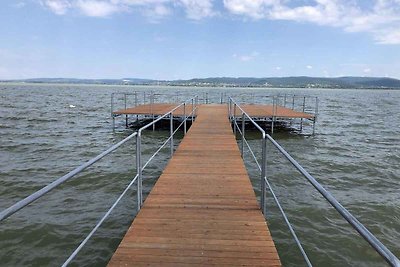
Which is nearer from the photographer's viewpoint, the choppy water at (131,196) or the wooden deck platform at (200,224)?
the wooden deck platform at (200,224)

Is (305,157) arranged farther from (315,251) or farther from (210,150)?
(315,251)

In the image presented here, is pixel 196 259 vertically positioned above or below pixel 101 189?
above

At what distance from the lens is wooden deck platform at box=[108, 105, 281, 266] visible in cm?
343

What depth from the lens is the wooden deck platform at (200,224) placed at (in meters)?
3.43

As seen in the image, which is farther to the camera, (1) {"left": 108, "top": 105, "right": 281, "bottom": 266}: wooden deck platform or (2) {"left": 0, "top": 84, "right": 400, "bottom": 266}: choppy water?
(2) {"left": 0, "top": 84, "right": 400, "bottom": 266}: choppy water

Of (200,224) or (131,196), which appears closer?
(200,224)

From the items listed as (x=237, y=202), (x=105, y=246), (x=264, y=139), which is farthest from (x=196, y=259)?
(x=105, y=246)

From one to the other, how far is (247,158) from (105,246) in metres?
7.40

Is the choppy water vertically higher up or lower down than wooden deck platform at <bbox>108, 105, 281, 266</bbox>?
lower down

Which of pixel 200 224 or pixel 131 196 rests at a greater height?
pixel 200 224

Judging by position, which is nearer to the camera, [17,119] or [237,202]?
[237,202]

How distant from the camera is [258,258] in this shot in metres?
3.43

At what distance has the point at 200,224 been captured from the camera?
425cm

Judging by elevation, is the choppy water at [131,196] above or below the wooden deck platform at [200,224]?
below
